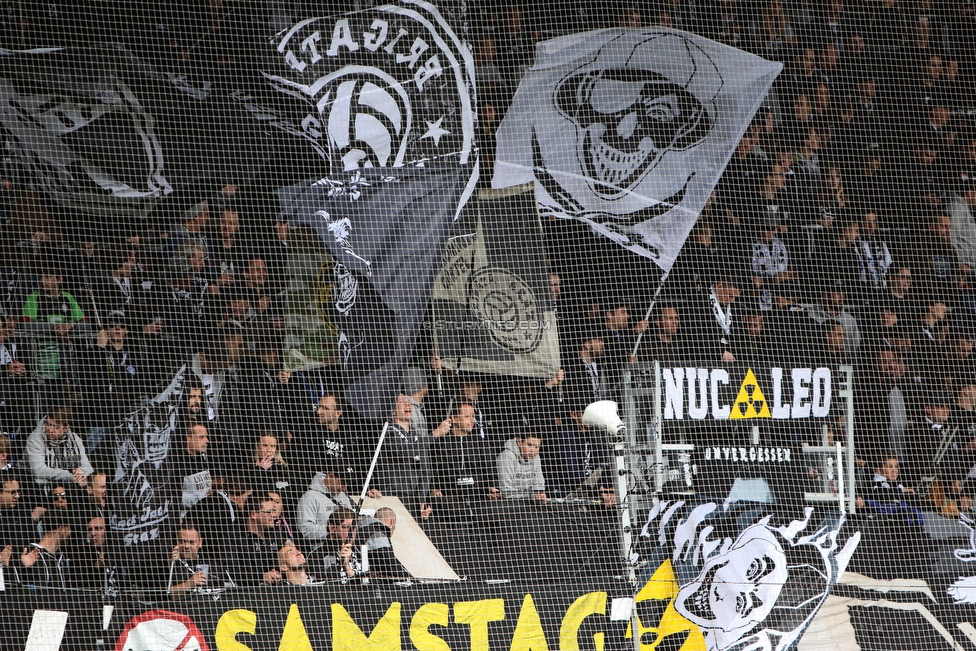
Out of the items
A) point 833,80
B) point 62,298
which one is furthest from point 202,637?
point 833,80

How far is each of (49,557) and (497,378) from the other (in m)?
2.43

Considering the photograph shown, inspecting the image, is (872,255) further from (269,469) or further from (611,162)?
(269,469)

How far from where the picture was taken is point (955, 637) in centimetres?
485

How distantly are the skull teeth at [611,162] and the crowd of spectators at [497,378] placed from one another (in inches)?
17.6

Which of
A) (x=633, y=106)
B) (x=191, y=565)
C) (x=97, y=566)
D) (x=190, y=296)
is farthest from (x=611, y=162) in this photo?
(x=97, y=566)

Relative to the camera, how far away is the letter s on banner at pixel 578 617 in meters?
4.54

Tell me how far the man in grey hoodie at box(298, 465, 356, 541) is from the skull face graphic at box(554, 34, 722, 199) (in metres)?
2.33

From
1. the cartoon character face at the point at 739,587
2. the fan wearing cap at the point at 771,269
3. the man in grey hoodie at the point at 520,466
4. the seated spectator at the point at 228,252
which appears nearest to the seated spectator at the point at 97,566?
the seated spectator at the point at 228,252

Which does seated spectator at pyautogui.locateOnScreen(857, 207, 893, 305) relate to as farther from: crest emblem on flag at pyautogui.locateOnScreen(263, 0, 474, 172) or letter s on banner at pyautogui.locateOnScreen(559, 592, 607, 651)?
letter s on banner at pyautogui.locateOnScreen(559, 592, 607, 651)

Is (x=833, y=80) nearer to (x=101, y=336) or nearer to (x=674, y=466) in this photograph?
(x=674, y=466)

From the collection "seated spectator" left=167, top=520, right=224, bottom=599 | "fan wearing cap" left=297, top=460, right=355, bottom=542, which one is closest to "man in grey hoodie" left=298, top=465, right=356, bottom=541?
"fan wearing cap" left=297, top=460, right=355, bottom=542

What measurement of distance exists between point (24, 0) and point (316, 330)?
94.9 inches

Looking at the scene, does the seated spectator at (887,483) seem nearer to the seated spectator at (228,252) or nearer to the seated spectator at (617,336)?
the seated spectator at (617,336)

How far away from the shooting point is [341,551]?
474cm
